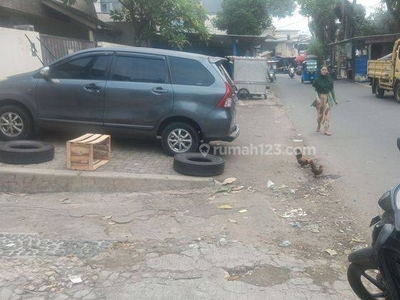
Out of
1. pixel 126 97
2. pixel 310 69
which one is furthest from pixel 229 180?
pixel 310 69

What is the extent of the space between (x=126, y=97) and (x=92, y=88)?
0.59m

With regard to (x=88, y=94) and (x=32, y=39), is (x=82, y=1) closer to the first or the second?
(x=32, y=39)

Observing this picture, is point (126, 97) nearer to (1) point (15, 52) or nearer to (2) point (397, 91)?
(1) point (15, 52)

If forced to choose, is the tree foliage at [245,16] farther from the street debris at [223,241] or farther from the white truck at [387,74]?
the street debris at [223,241]

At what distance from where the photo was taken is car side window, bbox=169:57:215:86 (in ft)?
25.4

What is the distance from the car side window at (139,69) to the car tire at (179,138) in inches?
33.5

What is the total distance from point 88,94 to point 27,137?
132 cm

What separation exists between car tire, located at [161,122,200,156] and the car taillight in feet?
2.07

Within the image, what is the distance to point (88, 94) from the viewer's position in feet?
25.5

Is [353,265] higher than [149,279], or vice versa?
[353,265]

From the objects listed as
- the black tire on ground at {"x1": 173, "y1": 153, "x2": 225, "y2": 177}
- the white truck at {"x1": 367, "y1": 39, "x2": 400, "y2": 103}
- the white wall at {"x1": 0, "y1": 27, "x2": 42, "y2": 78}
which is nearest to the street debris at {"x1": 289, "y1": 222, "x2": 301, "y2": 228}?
the black tire on ground at {"x1": 173, "y1": 153, "x2": 225, "y2": 177}

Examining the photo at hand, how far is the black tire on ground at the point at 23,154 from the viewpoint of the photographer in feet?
22.0

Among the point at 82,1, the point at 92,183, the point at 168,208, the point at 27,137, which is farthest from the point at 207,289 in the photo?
the point at 82,1

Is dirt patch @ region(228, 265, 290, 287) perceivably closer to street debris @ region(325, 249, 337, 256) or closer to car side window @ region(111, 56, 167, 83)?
street debris @ region(325, 249, 337, 256)
